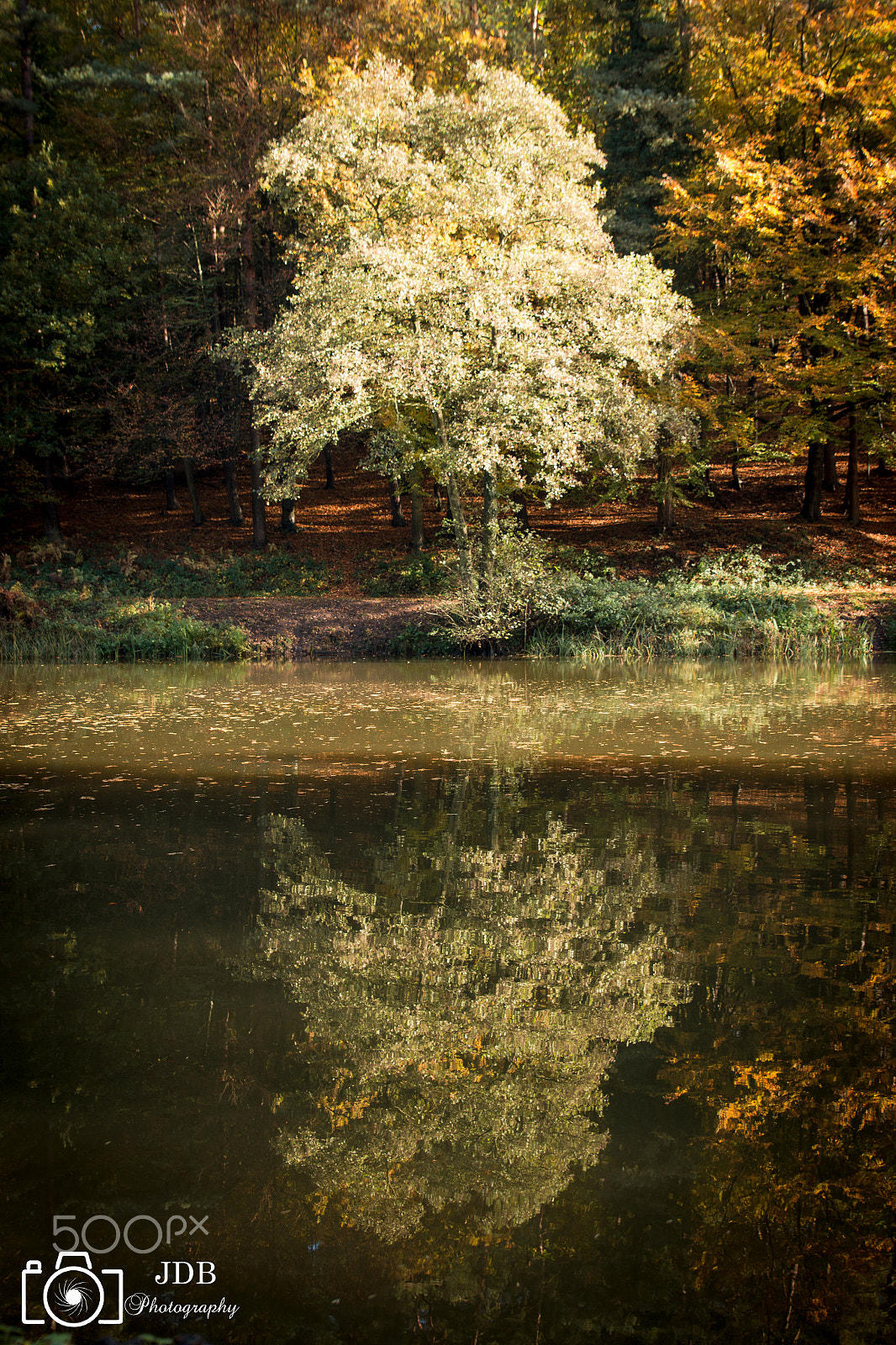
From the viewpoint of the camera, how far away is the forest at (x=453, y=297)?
781 inches

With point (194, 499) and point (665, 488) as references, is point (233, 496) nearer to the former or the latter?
point (194, 499)

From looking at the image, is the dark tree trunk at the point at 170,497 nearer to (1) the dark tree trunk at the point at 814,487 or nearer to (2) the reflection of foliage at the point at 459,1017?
(1) the dark tree trunk at the point at 814,487

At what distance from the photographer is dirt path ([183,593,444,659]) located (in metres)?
20.7

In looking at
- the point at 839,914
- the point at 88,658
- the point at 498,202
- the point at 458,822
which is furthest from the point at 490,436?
the point at 839,914

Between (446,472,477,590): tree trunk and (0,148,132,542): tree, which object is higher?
(0,148,132,542): tree

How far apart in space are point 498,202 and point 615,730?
1294 centimetres

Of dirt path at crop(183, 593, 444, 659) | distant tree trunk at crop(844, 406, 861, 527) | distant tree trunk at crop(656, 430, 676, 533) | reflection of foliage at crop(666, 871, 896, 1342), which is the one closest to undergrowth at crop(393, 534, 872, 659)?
dirt path at crop(183, 593, 444, 659)

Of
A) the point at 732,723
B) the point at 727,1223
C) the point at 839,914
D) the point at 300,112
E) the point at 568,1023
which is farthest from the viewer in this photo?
the point at 300,112

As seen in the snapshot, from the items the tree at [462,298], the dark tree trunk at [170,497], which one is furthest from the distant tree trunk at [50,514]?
the tree at [462,298]

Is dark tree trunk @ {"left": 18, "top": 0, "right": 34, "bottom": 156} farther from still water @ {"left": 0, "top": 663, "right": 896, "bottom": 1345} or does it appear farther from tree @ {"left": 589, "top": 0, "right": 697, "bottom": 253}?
still water @ {"left": 0, "top": 663, "right": 896, "bottom": 1345}

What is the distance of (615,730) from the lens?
11273 mm

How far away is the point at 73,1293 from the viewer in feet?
8.86

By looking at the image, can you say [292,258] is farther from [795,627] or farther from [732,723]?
[732,723]

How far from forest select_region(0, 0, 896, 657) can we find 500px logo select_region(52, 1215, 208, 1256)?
55.9 feet
